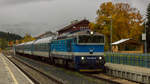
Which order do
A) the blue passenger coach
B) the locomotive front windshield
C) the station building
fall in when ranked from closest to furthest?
the blue passenger coach < the locomotive front windshield < the station building

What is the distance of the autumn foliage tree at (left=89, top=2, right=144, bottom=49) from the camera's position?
43969 mm

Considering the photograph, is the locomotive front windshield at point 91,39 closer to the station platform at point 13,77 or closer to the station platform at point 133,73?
the station platform at point 133,73

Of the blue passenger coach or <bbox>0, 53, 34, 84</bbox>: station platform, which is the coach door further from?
<bbox>0, 53, 34, 84</bbox>: station platform

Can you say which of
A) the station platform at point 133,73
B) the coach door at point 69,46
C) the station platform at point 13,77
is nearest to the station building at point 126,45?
the coach door at point 69,46

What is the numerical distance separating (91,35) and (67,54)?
285cm

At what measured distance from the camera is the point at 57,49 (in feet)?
75.9

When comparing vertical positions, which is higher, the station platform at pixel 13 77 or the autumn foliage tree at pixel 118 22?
the autumn foliage tree at pixel 118 22

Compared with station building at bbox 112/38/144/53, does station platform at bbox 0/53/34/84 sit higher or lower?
lower

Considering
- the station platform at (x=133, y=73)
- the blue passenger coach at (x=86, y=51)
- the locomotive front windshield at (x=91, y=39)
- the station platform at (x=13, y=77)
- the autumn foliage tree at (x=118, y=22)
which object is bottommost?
the station platform at (x=13, y=77)

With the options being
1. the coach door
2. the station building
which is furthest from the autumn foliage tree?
the coach door

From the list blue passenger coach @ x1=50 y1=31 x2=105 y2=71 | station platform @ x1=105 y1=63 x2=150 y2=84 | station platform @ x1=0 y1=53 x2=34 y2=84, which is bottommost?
station platform @ x1=0 y1=53 x2=34 y2=84

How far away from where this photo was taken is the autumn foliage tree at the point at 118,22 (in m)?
44.0

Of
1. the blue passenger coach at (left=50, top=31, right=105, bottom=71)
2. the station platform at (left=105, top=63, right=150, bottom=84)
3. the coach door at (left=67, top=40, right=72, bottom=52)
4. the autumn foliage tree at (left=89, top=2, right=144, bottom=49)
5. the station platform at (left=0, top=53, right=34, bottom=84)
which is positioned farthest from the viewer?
the autumn foliage tree at (left=89, top=2, right=144, bottom=49)

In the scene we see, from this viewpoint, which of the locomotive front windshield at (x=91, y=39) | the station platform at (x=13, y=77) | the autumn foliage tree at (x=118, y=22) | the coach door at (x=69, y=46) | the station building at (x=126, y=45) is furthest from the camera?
the autumn foliage tree at (x=118, y=22)
